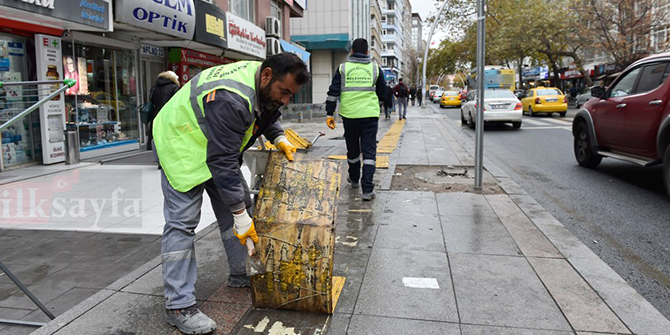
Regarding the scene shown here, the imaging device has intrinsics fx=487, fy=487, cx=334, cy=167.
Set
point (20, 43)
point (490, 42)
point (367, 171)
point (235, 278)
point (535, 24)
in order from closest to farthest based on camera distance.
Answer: point (235, 278) → point (367, 171) → point (20, 43) → point (535, 24) → point (490, 42)

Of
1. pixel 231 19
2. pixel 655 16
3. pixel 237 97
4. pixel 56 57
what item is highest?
pixel 655 16

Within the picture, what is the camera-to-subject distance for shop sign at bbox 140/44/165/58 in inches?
516

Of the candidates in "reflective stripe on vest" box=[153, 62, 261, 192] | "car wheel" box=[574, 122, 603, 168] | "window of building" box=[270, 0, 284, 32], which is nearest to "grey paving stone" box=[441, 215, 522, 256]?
"reflective stripe on vest" box=[153, 62, 261, 192]

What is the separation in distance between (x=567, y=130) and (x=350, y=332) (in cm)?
1580

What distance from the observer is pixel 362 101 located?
5.97 m

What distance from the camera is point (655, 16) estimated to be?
2714cm

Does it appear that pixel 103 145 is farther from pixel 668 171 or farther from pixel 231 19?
pixel 668 171

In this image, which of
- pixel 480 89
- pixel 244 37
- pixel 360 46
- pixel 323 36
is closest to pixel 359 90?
pixel 360 46

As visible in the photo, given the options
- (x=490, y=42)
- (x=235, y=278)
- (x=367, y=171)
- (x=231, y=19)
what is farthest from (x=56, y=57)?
(x=490, y=42)

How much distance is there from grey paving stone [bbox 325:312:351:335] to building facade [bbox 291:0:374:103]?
29.8 m

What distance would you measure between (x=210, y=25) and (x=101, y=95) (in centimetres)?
336

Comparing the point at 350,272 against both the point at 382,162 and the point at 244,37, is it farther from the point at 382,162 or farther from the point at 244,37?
the point at 244,37

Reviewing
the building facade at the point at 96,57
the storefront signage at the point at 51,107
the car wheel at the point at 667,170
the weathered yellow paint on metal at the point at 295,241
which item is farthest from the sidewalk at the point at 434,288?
the storefront signage at the point at 51,107

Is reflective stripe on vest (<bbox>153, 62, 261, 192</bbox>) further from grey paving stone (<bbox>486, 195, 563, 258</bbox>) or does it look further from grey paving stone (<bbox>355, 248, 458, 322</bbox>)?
grey paving stone (<bbox>486, 195, 563, 258</bbox>)
